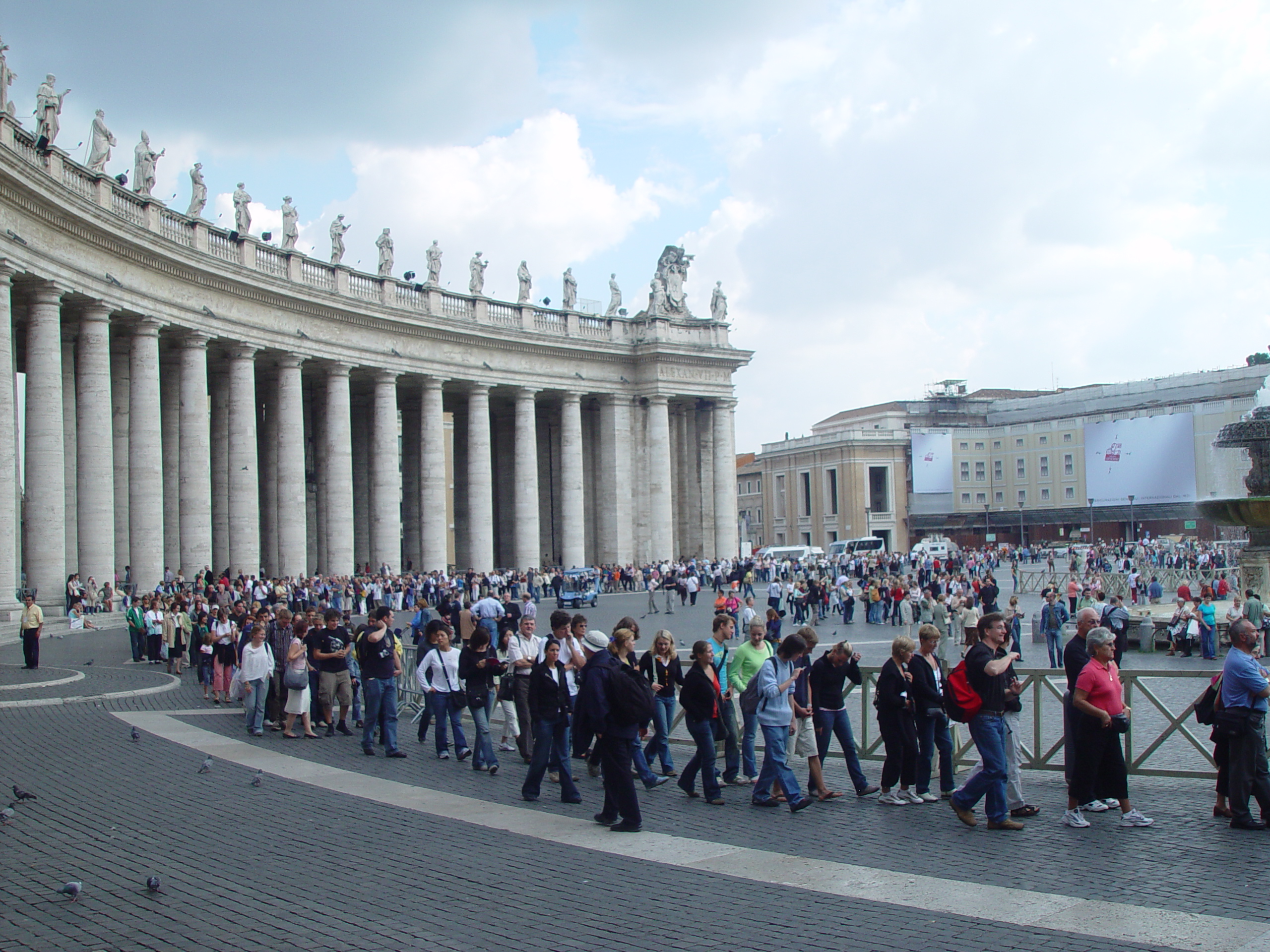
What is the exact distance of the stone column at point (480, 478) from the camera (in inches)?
1891

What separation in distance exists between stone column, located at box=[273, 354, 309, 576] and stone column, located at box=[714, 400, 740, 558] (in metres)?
22.8

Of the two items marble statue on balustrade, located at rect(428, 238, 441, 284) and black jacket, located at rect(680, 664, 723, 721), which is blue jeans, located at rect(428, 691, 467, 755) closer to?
black jacket, located at rect(680, 664, 723, 721)

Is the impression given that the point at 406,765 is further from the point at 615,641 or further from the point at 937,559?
the point at 937,559

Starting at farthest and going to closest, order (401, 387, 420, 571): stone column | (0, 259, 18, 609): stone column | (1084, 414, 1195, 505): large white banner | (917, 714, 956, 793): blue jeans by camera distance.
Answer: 1. (1084, 414, 1195, 505): large white banner
2. (401, 387, 420, 571): stone column
3. (0, 259, 18, 609): stone column
4. (917, 714, 956, 793): blue jeans

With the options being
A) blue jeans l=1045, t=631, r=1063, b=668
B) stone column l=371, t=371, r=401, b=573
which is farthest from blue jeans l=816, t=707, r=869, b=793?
stone column l=371, t=371, r=401, b=573

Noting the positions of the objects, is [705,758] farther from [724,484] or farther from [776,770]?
[724,484]

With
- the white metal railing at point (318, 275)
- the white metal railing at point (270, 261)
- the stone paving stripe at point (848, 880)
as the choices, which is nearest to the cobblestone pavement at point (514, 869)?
the stone paving stripe at point (848, 880)

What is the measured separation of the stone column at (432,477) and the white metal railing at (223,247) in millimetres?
10367

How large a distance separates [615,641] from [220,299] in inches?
1174

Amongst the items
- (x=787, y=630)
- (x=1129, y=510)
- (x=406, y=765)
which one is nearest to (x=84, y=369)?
(x=787, y=630)

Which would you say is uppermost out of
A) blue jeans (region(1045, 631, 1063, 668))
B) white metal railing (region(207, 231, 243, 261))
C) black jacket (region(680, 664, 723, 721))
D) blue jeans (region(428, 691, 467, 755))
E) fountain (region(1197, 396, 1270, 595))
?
white metal railing (region(207, 231, 243, 261))

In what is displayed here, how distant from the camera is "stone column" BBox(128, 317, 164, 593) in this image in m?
32.7

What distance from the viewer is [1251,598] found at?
2181cm

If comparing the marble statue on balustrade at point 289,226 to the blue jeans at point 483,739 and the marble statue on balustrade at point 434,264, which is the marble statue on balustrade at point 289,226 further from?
the blue jeans at point 483,739
